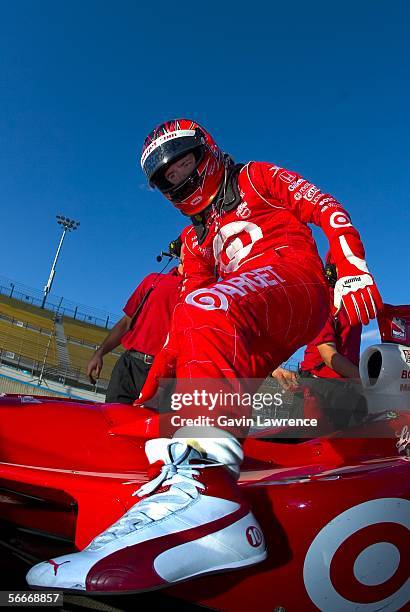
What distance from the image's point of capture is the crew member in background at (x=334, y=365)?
70.4 inches

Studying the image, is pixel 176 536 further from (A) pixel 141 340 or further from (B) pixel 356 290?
(A) pixel 141 340

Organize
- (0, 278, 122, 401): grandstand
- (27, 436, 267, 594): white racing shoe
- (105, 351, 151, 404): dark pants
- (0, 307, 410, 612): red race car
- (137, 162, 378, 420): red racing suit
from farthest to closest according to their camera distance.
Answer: (0, 278, 122, 401): grandstand → (105, 351, 151, 404): dark pants → (137, 162, 378, 420): red racing suit → (0, 307, 410, 612): red race car → (27, 436, 267, 594): white racing shoe

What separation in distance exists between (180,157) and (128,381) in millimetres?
1838

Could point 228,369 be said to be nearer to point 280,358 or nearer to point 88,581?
point 280,358

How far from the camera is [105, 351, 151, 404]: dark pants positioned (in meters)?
3.16

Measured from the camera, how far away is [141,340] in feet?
10.5

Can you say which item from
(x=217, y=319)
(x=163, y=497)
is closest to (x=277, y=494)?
(x=163, y=497)

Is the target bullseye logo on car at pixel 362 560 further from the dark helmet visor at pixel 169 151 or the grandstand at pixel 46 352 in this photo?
the grandstand at pixel 46 352

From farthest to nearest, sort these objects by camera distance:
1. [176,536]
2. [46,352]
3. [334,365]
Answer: [46,352] < [334,365] < [176,536]

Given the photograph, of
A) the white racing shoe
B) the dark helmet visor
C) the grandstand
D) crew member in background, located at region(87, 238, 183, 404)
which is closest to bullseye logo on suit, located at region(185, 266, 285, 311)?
the white racing shoe

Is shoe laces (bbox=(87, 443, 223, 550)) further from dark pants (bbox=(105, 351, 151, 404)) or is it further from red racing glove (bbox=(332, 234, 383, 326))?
dark pants (bbox=(105, 351, 151, 404))

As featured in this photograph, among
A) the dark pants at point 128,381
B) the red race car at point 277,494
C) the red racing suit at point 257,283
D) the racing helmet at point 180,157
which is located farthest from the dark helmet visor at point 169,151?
the dark pants at point 128,381

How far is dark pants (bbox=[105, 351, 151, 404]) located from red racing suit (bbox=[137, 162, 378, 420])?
1.25 metres

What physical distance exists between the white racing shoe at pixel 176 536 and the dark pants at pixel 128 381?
222 cm
